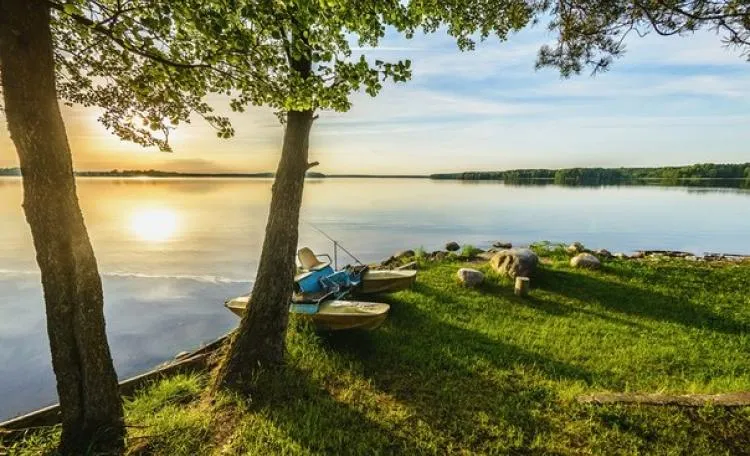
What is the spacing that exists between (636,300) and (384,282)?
23.4 feet

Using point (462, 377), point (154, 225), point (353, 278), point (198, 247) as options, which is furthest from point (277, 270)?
point (154, 225)

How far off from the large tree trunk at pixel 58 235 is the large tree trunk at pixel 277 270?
195cm

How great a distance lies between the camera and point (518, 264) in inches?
487

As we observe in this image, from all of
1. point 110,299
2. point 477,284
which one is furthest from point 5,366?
point 477,284

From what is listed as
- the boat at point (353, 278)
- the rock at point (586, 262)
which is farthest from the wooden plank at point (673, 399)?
the rock at point (586, 262)

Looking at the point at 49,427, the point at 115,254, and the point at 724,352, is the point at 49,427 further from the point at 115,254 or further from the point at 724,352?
the point at 115,254

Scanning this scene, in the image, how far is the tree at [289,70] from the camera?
3818 mm

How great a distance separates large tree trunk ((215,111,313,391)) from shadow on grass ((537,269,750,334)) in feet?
28.4

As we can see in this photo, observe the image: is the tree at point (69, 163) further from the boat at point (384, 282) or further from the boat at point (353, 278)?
the boat at point (384, 282)

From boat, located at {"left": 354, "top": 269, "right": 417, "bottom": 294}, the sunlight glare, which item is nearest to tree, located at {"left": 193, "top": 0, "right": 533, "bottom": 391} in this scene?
boat, located at {"left": 354, "top": 269, "right": 417, "bottom": 294}

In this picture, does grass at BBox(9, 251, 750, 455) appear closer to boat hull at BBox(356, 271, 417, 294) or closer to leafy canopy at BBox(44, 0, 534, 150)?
boat hull at BBox(356, 271, 417, 294)

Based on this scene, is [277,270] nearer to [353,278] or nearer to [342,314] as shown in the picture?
[342,314]

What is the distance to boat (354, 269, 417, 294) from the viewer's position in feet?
35.9

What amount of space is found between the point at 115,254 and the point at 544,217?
4195 centimetres
